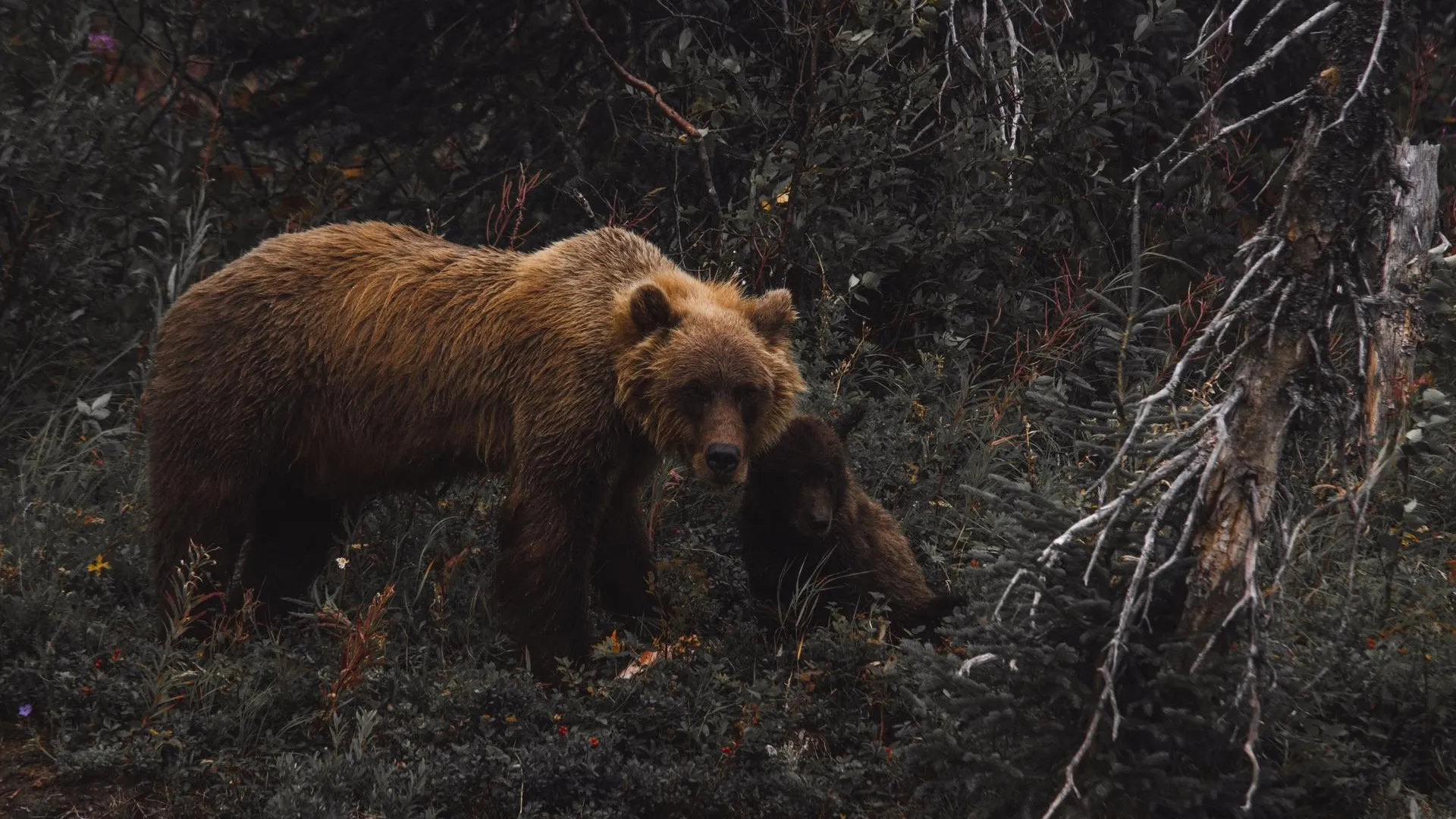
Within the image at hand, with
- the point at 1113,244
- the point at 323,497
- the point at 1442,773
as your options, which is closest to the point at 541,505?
the point at 323,497

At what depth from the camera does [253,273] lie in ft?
17.4

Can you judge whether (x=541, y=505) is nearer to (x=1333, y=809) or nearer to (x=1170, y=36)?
(x=1333, y=809)

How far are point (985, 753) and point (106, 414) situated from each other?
4270 millimetres

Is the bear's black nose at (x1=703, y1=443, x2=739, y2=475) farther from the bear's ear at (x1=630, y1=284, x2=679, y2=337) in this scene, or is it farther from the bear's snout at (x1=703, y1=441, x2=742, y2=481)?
the bear's ear at (x1=630, y1=284, x2=679, y2=337)

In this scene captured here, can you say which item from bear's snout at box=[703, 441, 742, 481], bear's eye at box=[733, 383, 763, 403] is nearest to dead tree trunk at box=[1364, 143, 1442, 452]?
bear's eye at box=[733, 383, 763, 403]

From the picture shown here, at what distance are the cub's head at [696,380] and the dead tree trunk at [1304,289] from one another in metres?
1.73

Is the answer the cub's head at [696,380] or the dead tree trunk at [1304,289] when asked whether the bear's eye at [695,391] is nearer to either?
the cub's head at [696,380]

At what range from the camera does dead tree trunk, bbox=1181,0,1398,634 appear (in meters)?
3.47

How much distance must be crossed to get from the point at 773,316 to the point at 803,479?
0.63 meters

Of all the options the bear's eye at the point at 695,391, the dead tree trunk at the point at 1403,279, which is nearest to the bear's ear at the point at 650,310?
the bear's eye at the point at 695,391

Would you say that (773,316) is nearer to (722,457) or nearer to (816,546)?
(722,457)

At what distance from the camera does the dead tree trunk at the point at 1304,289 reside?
347 cm

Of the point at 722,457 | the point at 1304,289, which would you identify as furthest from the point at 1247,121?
the point at 722,457

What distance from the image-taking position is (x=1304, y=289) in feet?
11.6
